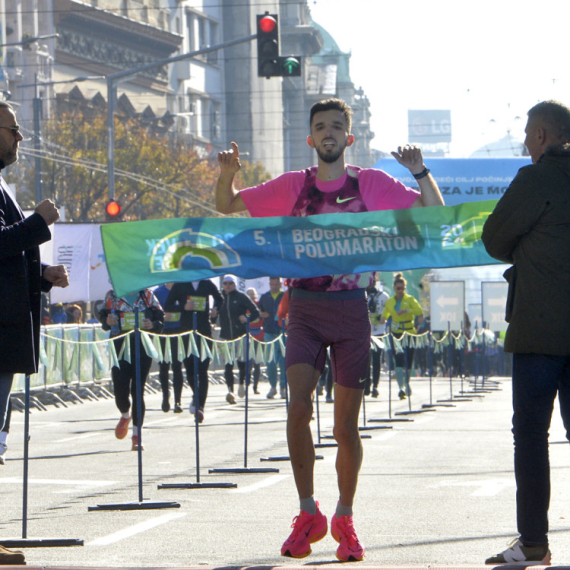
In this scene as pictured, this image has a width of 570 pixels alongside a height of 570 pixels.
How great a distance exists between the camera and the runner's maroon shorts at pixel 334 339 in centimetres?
636

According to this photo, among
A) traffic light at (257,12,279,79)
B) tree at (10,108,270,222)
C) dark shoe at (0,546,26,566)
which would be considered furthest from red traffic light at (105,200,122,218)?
tree at (10,108,270,222)

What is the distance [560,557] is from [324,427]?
969 centimetres

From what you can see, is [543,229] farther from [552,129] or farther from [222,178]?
[222,178]

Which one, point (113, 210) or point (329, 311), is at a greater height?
point (113, 210)

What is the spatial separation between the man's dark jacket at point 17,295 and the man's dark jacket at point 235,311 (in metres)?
15.6

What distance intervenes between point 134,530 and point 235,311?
14.5 metres

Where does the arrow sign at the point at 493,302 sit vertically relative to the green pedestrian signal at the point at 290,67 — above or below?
below

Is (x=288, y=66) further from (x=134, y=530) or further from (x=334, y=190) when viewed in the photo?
(x=334, y=190)

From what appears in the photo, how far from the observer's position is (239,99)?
101312 millimetres

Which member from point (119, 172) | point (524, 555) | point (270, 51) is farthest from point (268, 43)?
point (119, 172)

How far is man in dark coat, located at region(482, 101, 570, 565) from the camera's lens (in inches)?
222

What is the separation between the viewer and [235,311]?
21.8 meters

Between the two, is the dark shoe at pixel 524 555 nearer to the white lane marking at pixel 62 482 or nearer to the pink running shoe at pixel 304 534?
the pink running shoe at pixel 304 534

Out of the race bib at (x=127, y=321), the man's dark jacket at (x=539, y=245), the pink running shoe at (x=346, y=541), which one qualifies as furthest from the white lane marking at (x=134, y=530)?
the race bib at (x=127, y=321)
